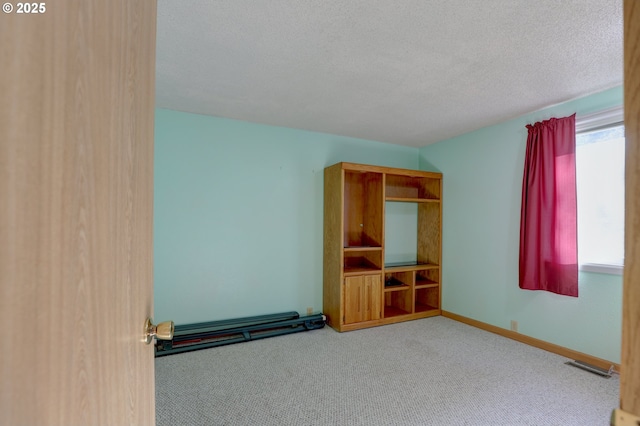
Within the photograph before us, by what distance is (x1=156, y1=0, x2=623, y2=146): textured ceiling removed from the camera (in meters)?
1.56

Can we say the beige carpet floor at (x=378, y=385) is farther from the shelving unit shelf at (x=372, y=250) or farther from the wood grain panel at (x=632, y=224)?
the wood grain panel at (x=632, y=224)

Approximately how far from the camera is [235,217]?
10.7 feet

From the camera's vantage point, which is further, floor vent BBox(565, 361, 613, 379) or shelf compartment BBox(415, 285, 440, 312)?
shelf compartment BBox(415, 285, 440, 312)

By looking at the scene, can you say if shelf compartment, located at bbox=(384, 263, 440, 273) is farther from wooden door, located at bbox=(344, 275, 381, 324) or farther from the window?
the window

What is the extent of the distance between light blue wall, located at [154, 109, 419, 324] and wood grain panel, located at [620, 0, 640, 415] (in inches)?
125

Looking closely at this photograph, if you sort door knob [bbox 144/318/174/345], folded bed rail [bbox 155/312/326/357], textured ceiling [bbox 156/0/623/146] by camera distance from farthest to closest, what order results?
folded bed rail [bbox 155/312/326/357]
textured ceiling [bbox 156/0/623/146]
door knob [bbox 144/318/174/345]

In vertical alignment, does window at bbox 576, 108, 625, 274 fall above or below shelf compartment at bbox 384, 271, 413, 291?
above

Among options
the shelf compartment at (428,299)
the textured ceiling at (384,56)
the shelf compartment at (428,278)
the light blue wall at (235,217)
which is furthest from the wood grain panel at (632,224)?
the shelf compartment at (428,299)

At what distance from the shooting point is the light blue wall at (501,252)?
252 cm

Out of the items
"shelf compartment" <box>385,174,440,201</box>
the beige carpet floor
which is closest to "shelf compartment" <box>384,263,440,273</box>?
the beige carpet floor

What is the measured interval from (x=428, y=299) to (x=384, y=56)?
11.2 feet

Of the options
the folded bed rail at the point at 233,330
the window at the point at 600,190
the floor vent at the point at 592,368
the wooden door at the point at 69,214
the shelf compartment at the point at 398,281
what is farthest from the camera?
the shelf compartment at the point at 398,281

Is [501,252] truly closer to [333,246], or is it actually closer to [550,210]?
[550,210]

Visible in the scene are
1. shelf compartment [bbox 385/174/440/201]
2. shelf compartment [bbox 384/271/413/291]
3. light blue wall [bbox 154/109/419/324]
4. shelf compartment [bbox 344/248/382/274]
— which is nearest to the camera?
light blue wall [bbox 154/109/419/324]
